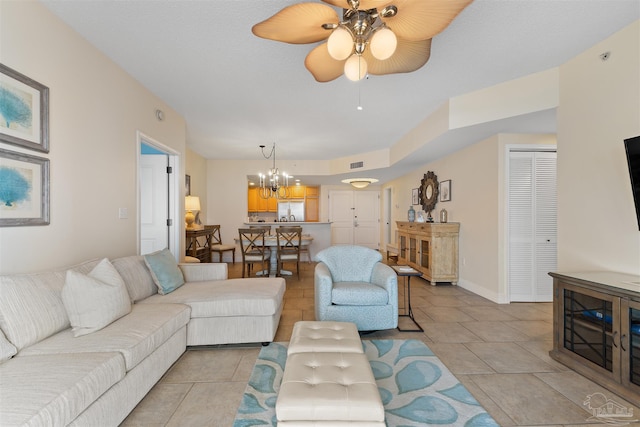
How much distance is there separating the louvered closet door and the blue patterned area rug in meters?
2.22

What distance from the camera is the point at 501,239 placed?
3.72 meters

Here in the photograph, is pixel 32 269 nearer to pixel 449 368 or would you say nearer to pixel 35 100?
pixel 35 100

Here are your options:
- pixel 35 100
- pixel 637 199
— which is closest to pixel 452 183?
pixel 637 199

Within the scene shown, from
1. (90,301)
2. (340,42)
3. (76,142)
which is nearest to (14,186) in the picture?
(76,142)

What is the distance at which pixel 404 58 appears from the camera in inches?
71.7

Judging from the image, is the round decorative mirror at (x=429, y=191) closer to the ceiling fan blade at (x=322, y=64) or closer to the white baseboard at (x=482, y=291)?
the white baseboard at (x=482, y=291)

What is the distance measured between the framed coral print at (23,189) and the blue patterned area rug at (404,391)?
71.6 inches

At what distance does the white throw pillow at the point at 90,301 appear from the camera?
170 cm

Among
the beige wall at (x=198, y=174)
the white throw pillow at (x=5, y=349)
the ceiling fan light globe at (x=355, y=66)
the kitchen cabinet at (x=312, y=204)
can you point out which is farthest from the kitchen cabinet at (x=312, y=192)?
the white throw pillow at (x=5, y=349)

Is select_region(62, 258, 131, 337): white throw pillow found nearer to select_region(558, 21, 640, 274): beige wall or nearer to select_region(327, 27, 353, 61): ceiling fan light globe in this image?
select_region(327, 27, 353, 61): ceiling fan light globe

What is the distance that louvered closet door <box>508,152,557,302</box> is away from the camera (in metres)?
3.77

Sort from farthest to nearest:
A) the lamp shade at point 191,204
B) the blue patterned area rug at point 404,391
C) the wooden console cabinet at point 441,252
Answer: the lamp shade at point 191,204, the wooden console cabinet at point 441,252, the blue patterned area rug at point 404,391

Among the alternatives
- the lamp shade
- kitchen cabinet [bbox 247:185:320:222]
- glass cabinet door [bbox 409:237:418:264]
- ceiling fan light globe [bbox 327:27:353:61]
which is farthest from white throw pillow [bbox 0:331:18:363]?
kitchen cabinet [bbox 247:185:320:222]

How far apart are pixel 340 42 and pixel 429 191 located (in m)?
4.64
